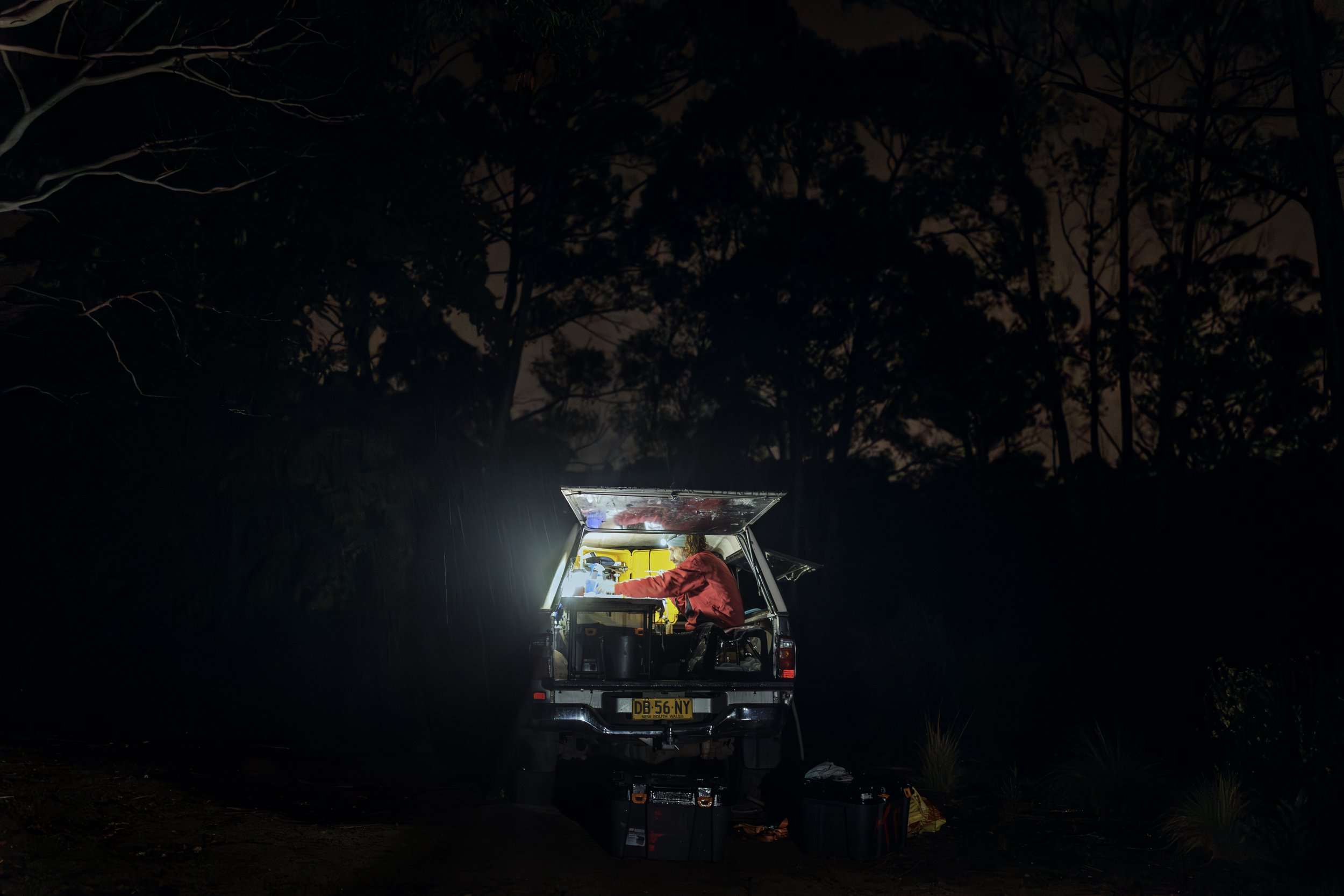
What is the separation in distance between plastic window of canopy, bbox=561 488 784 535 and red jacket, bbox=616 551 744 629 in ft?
0.99

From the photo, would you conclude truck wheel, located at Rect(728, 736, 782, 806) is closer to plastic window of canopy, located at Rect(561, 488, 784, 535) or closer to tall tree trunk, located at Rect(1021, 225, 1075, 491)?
plastic window of canopy, located at Rect(561, 488, 784, 535)

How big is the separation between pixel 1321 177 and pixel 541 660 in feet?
21.4

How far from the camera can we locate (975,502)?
27.7m

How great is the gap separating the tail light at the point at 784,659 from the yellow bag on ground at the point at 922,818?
0.96 meters

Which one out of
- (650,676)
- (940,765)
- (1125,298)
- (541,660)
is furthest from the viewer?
(1125,298)

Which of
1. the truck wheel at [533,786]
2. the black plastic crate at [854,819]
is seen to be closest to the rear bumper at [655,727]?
the truck wheel at [533,786]

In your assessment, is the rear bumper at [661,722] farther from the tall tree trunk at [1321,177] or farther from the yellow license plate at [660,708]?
the tall tree trunk at [1321,177]

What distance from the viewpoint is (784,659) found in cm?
623

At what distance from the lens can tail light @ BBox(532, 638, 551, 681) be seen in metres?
5.99

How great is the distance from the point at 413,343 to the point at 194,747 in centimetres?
1099

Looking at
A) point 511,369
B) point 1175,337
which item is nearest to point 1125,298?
point 1175,337

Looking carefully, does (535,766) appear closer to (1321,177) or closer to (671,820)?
(671,820)

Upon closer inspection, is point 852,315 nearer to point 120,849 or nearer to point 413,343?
point 413,343

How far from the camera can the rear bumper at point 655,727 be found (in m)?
6.00
